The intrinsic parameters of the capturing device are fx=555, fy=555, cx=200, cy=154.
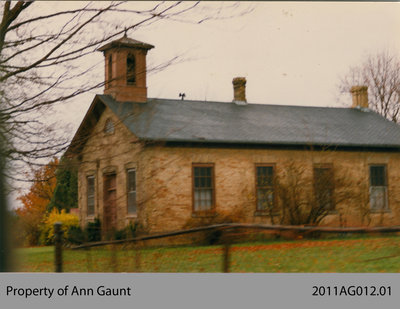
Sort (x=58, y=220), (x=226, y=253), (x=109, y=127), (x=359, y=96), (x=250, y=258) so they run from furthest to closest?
(x=359, y=96) → (x=58, y=220) → (x=250, y=258) → (x=109, y=127) → (x=226, y=253)

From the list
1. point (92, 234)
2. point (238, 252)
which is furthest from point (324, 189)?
point (92, 234)

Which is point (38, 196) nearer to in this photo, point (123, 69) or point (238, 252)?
point (123, 69)

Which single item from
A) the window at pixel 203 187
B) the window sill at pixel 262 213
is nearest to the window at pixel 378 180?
the window sill at pixel 262 213

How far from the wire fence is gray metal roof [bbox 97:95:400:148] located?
757cm

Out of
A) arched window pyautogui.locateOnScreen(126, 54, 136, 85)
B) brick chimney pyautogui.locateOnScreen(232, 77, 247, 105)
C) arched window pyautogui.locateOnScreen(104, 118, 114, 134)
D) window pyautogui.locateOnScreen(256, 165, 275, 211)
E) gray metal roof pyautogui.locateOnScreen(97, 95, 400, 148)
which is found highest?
brick chimney pyautogui.locateOnScreen(232, 77, 247, 105)

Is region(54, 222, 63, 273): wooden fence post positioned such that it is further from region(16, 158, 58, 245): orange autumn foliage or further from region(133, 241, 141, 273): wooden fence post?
region(133, 241, 141, 273): wooden fence post

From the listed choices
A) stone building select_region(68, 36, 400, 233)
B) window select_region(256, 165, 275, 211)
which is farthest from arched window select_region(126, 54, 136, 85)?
window select_region(256, 165, 275, 211)

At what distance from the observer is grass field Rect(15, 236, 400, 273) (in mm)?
6129

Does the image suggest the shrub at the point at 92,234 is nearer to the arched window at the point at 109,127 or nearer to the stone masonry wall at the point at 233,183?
the arched window at the point at 109,127

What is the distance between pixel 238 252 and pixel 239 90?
38.1 feet

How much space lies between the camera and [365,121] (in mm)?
20609

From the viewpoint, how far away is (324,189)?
14.9 meters
